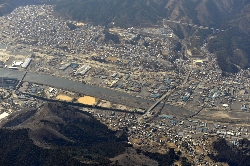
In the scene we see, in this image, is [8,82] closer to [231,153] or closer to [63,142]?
[63,142]

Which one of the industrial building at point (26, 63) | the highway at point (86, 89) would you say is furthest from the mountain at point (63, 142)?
the industrial building at point (26, 63)

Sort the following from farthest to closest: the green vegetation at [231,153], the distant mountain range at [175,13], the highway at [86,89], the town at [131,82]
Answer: the distant mountain range at [175,13] → the highway at [86,89] → the town at [131,82] → the green vegetation at [231,153]

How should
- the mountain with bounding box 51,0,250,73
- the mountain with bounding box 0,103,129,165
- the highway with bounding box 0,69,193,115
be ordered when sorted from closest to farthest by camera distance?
the mountain with bounding box 0,103,129,165 → the highway with bounding box 0,69,193,115 → the mountain with bounding box 51,0,250,73

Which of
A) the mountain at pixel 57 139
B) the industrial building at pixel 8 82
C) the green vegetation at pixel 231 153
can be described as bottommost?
the industrial building at pixel 8 82

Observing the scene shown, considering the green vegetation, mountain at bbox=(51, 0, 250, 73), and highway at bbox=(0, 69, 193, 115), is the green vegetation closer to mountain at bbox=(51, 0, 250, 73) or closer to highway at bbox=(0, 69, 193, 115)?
highway at bbox=(0, 69, 193, 115)

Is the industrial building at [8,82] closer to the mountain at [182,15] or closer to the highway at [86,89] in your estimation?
the highway at [86,89]

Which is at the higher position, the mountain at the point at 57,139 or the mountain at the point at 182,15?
the mountain at the point at 182,15

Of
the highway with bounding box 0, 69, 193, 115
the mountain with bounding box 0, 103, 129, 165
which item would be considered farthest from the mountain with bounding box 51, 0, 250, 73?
the mountain with bounding box 0, 103, 129, 165
